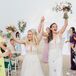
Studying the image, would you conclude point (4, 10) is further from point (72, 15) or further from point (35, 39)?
point (72, 15)

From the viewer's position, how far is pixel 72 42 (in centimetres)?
223

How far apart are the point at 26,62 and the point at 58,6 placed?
527 millimetres

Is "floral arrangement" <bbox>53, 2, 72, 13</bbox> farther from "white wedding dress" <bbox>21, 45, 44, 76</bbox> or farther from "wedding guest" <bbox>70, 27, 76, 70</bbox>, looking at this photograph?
"white wedding dress" <bbox>21, 45, 44, 76</bbox>

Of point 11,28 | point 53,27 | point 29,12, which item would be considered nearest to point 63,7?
point 53,27

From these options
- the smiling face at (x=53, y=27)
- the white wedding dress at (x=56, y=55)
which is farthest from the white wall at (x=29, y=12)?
the white wedding dress at (x=56, y=55)

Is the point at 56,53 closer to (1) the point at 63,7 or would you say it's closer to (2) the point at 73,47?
(2) the point at 73,47

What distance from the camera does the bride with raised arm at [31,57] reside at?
7.20 feet

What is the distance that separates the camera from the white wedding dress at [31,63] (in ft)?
7.20

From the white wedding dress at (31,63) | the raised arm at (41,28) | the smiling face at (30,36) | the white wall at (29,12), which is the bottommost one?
the white wedding dress at (31,63)

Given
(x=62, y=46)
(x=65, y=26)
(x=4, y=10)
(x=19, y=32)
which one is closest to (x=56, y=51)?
(x=62, y=46)

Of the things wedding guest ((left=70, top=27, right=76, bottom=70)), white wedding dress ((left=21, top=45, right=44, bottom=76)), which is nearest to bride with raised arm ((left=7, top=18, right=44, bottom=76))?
white wedding dress ((left=21, top=45, right=44, bottom=76))

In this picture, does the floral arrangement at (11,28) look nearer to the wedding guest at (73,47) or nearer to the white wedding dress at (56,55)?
the white wedding dress at (56,55)

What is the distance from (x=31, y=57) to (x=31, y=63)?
0.05 m

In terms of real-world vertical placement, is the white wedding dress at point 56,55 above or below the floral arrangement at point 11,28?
below
